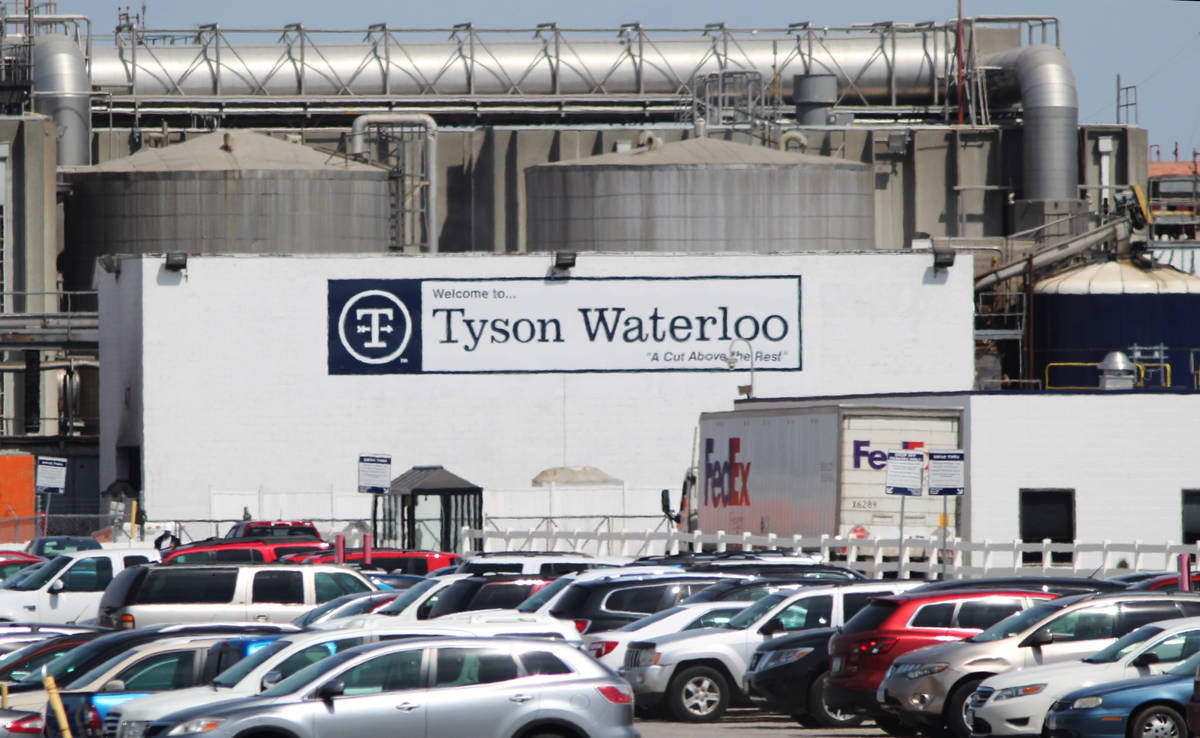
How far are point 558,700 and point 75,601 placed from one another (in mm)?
17176

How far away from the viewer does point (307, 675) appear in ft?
51.0

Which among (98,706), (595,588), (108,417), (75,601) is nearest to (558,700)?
(98,706)

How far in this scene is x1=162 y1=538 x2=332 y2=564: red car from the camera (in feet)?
105

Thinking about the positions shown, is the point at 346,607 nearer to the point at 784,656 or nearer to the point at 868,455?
the point at 784,656

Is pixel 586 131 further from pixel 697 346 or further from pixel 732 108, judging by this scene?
pixel 697 346

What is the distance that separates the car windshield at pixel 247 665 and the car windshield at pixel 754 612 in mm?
7034

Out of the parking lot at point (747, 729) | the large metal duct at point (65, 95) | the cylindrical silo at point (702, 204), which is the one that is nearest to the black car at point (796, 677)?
the parking lot at point (747, 729)

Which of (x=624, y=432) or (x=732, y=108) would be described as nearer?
(x=624, y=432)

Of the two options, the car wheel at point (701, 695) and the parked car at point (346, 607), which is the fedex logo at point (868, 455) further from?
the car wheel at point (701, 695)

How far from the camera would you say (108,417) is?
→ 61.2m

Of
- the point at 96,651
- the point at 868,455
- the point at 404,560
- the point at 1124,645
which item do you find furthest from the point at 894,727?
the point at 404,560

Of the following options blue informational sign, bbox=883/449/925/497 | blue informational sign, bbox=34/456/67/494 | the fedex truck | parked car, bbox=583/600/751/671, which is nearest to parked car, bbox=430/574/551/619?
parked car, bbox=583/600/751/671

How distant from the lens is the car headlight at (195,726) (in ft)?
49.0

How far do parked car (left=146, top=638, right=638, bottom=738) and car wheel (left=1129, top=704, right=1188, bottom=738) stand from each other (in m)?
4.49
